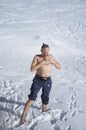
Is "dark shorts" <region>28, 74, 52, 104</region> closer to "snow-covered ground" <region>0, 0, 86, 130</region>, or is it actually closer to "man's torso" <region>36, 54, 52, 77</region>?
"man's torso" <region>36, 54, 52, 77</region>

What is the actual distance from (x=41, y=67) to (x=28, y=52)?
4.71 metres

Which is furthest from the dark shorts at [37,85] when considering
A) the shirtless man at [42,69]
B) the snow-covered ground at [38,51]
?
the snow-covered ground at [38,51]

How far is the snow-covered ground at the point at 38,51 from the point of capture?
6.40 meters

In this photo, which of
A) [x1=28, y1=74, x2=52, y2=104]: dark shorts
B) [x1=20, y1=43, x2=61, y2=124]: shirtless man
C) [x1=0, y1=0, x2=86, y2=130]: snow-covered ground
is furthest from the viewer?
[x1=0, y1=0, x2=86, y2=130]: snow-covered ground

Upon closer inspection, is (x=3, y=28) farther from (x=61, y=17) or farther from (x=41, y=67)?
(x=41, y=67)

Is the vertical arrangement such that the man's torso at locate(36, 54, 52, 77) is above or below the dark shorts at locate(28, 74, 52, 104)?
above

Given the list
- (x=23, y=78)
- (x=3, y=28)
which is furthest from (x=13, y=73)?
(x=3, y=28)

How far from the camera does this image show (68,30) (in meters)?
12.9

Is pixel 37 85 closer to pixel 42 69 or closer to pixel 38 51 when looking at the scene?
pixel 42 69

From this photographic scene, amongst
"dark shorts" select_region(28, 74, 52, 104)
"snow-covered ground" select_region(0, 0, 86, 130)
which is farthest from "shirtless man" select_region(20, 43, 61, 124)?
"snow-covered ground" select_region(0, 0, 86, 130)

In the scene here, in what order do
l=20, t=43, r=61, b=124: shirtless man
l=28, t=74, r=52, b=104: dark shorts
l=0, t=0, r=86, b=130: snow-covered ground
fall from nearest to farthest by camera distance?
l=20, t=43, r=61, b=124: shirtless man
l=28, t=74, r=52, b=104: dark shorts
l=0, t=0, r=86, b=130: snow-covered ground

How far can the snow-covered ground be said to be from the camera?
640 centimetres

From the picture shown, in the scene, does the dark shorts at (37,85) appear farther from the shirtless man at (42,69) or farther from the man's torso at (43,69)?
the man's torso at (43,69)

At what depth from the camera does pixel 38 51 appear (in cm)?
1034
